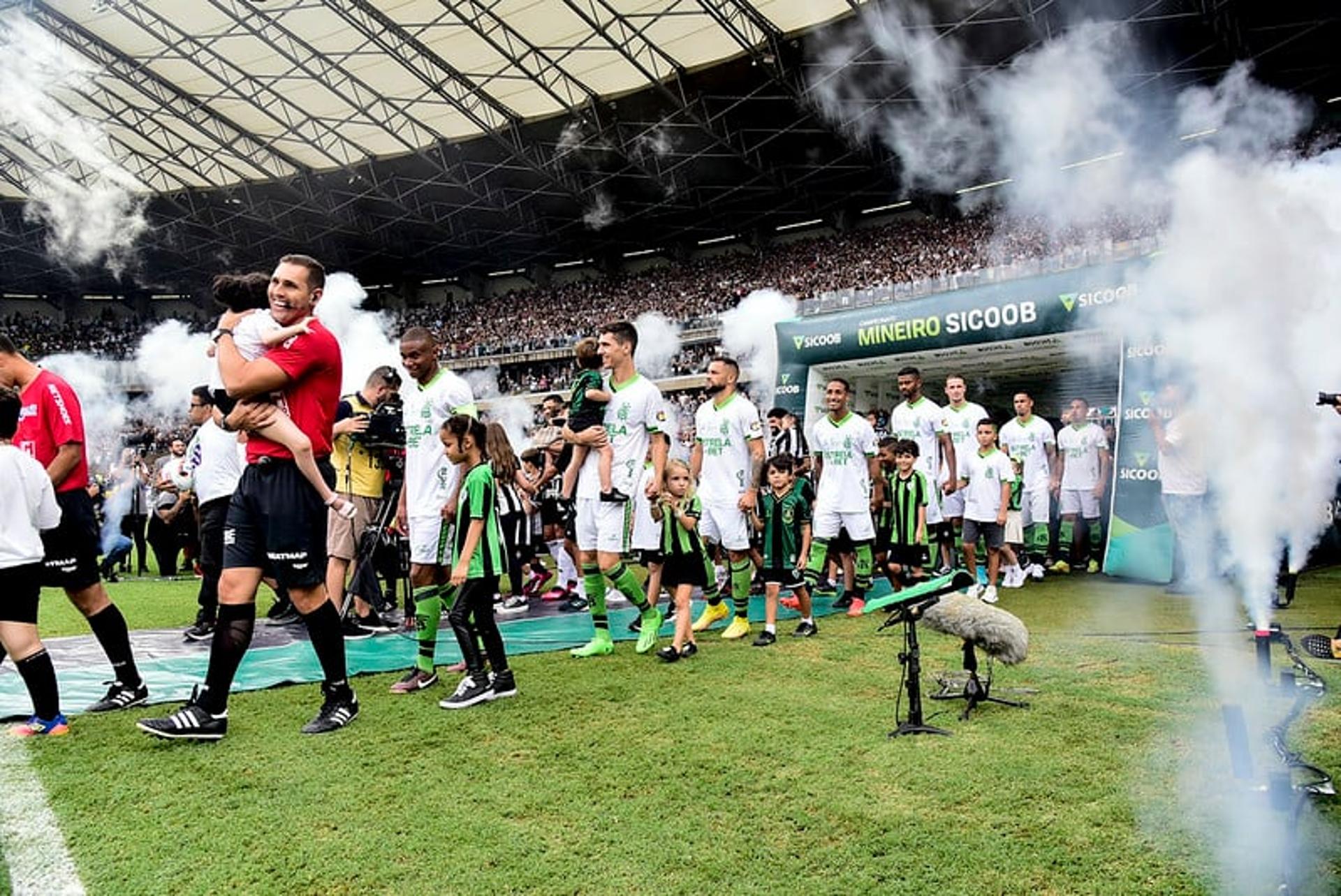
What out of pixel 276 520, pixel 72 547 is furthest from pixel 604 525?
pixel 72 547

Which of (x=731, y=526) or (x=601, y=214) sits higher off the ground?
(x=601, y=214)

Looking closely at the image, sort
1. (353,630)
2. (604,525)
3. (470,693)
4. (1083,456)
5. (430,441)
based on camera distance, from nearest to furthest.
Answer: (470,693) → (430,441) → (604,525) → (353,630) → (1083,456)

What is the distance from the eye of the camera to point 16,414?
4.06 metres

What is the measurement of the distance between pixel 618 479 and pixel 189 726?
2989 millimetres

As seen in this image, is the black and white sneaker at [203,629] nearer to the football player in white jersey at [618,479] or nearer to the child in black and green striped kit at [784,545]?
the football player in white jersey at [618,479]

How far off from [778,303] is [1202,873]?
2969 cm

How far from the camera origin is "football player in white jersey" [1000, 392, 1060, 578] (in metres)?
10.2

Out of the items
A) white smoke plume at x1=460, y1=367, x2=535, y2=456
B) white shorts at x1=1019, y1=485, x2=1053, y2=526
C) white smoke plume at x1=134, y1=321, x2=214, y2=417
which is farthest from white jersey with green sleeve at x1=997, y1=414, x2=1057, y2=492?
white smoke plume at x1=134, y1=321, x2=214, y2=417

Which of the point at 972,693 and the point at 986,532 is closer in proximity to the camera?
the point at 972,693

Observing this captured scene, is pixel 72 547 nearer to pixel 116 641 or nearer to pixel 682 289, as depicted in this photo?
pixel 116 641

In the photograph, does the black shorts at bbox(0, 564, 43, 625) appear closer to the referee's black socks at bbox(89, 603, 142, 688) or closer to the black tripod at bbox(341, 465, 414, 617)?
the referee's black socks at bbox(89, 603, 142, 688)

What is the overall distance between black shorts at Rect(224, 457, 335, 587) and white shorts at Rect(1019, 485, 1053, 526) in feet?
27.3

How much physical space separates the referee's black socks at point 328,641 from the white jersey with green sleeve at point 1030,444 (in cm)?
789

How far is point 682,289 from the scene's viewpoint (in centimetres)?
3894
